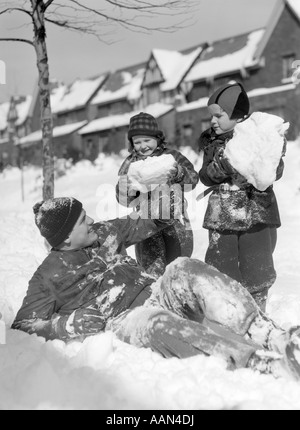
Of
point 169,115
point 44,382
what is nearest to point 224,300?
point 44,382

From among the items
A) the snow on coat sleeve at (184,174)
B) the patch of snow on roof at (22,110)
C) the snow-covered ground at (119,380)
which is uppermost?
the patch of snow on roof at (22,110)

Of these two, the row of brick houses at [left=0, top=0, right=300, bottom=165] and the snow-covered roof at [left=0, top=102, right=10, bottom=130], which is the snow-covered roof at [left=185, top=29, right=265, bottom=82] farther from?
the snow-covered roof at [left=0, top=102, right=10, bottom=130]

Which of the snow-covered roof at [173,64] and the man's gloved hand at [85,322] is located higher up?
the snow-covered roof at [173,64]

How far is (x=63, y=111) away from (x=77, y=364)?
33577mm

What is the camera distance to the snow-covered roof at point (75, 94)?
33625 millimetres

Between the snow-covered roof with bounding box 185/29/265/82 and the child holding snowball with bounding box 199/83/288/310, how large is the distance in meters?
20.1

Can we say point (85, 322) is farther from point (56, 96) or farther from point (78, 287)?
point (56, 96)

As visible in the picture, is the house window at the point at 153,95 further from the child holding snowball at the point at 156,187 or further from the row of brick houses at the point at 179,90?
the child holding snowball at the point at 156,187

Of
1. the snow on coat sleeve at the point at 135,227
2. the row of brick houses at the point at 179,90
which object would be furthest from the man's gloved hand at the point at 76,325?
the row of brick houses at the point at 179,90

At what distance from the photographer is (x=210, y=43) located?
2706 centimetres

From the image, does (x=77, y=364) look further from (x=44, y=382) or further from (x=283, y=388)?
(x=283, y=388)

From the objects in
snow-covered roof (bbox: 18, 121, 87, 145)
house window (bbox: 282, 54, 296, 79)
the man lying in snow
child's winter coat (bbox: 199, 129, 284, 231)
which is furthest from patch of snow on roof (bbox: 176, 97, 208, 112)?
the man lying in snow

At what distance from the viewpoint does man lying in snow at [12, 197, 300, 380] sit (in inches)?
108

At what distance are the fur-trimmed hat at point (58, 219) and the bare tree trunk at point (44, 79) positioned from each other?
12.6 ft
